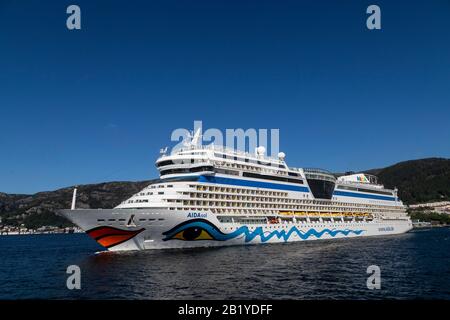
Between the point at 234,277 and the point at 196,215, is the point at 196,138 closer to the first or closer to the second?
the point at 196,215

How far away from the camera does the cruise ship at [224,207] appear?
4247cm

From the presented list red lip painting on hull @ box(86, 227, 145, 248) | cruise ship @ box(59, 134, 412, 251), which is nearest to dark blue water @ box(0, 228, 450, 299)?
red lip painting on hull @ box(86, 227, 145, 248)

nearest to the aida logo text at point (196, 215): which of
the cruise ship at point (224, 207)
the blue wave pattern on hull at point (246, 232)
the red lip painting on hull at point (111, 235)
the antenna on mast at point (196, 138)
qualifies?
the cruise ship at point (224, 207)

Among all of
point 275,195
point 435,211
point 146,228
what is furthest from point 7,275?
point 435,211

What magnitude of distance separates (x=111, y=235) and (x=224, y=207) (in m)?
15.9

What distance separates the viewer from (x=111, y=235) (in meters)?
42.2

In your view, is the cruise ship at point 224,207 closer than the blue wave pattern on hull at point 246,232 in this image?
Yes

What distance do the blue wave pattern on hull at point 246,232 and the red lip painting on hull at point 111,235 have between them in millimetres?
4321

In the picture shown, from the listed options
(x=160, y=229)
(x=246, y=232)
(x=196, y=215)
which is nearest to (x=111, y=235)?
(x=160, y=229)

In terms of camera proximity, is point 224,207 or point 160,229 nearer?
point 160,229

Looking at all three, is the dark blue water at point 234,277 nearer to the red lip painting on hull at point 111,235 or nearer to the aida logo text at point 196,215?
the red lip painting on hull at point 111,235

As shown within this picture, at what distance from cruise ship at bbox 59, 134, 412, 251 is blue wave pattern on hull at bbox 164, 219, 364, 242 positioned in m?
0.12
